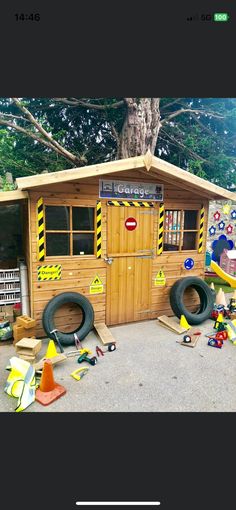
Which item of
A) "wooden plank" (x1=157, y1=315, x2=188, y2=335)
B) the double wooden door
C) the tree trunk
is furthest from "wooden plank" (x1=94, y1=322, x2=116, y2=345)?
the tree trunk

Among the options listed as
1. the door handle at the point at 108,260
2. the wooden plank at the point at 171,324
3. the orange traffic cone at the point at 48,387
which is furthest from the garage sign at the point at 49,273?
the wooden plank at the point at 171,324

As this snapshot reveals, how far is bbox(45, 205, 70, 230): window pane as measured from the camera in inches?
206

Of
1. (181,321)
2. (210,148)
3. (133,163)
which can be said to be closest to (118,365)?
(181,321)

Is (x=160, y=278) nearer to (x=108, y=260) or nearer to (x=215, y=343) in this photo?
(x=108, y=260)

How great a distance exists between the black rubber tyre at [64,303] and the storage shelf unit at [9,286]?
4.32ft

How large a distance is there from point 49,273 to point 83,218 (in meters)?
1.35

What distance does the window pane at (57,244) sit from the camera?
17.4 feet

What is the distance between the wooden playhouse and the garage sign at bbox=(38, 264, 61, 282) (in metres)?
0.02

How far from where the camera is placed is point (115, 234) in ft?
19.3

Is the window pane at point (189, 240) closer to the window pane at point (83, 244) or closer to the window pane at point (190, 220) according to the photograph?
the window pane at point (190, 220)

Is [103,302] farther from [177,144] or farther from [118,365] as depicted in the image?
[177,144]

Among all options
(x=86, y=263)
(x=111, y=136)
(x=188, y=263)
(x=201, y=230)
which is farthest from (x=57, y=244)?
(x=111, y=136)

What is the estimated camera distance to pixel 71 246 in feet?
18.1

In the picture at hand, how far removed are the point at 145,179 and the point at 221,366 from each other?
13.5ft
